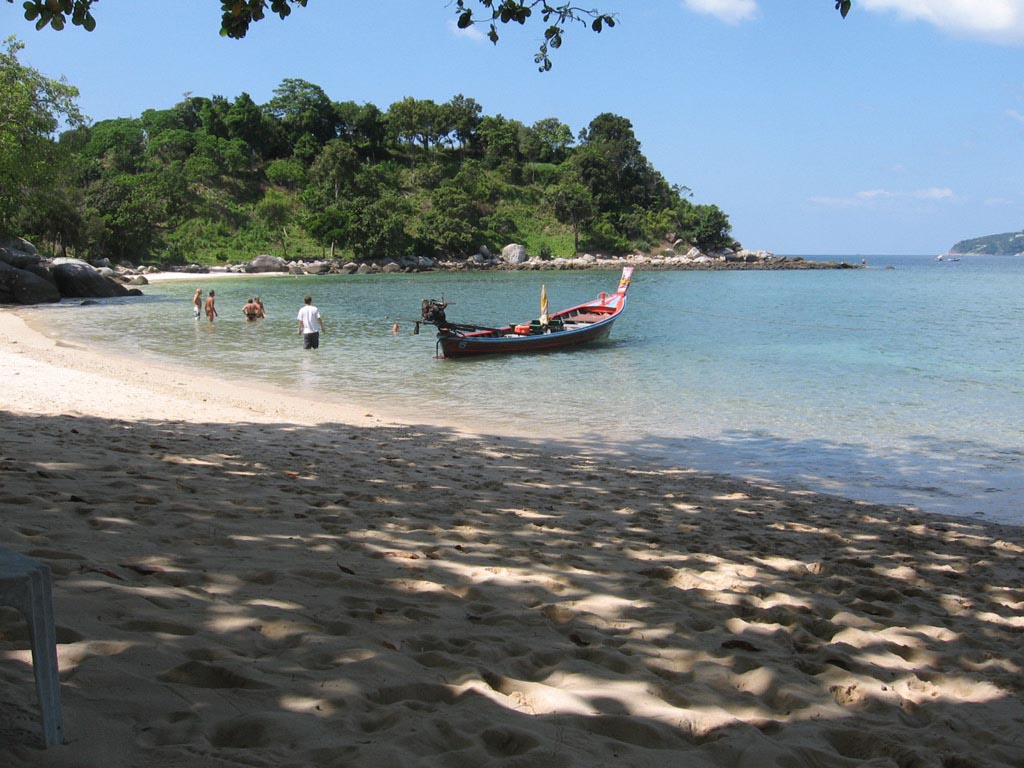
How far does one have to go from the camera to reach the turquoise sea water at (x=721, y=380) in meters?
10.5

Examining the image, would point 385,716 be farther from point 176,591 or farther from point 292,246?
point 292,246

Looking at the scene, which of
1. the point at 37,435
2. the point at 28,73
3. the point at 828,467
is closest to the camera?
the point at 37,435

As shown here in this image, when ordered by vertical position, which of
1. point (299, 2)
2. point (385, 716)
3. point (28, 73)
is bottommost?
point (385, 716)

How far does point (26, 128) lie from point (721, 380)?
33231 millimetres

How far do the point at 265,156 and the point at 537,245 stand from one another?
3564 centimetres

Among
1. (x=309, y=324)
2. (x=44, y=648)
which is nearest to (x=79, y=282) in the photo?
(x=309, y=324)

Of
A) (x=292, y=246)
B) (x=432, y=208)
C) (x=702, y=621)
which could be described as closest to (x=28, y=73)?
(x=702, y=621)

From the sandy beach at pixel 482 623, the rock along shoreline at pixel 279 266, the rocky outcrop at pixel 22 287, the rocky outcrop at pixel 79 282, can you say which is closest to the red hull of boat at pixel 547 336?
the sandy beach at pixel 482 623

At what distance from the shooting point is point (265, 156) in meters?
98.2

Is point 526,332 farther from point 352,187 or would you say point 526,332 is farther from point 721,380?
point 352,187

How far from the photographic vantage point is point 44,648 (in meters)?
2.10

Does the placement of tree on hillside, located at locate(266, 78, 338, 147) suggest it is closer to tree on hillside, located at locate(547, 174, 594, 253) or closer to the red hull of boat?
tree on hillside, located at locate(547, 174, 594, 253)

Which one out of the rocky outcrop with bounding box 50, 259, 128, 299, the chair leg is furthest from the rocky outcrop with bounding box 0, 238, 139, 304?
the chair leg

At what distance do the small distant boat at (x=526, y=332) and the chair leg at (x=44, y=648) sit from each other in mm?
19072
